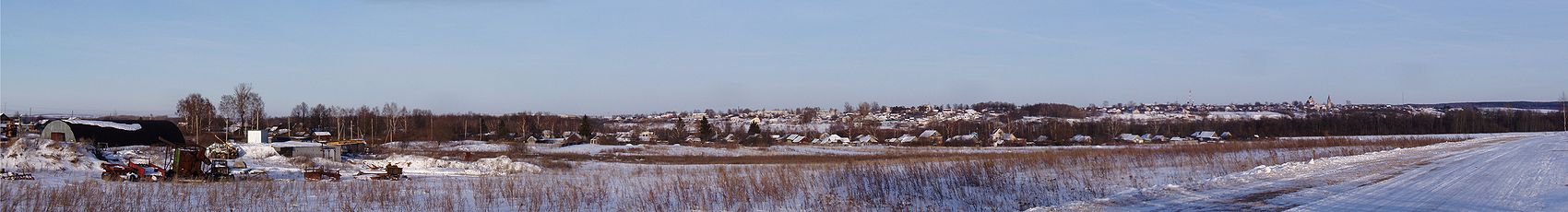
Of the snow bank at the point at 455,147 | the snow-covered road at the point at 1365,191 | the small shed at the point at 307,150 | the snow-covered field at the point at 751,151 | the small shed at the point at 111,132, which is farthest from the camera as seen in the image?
the snow bank at the point at 455,147

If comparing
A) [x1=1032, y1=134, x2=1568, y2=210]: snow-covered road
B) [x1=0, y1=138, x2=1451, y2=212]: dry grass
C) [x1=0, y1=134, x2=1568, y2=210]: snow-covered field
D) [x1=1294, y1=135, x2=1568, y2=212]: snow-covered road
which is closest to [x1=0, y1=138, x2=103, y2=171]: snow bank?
[x1=0, y1=134, x2=1568, y2=210]: snow-covered field

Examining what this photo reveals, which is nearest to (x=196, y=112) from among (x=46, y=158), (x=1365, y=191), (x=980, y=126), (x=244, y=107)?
(x=244, y=107)

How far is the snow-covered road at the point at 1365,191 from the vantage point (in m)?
11.3

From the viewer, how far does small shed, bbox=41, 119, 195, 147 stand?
52719mm

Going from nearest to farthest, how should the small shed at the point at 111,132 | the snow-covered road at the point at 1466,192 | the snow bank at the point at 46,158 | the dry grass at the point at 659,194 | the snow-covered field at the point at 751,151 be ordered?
the snow-covered road at the point at 1466,192, the dry grass at the point at 659,194, the snow bank at the point at 46,158, the small shed at the point at 111,132, the snow-covered field at the point at 751,151

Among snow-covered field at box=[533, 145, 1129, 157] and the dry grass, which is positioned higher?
the dry grass

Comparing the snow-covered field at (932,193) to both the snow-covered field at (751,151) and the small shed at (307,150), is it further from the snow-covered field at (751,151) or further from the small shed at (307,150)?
the snow-covered field at (751,151)

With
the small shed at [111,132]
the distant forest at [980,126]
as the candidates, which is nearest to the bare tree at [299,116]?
the distant forest at [980,126]

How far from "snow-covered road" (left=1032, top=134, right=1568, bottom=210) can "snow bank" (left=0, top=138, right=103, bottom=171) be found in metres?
22.3

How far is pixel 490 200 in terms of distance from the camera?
12.9m

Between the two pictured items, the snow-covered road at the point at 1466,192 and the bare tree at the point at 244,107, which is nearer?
the snow-covered road at the point at 1466,192

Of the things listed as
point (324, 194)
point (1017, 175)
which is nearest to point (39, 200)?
point (324, 194)

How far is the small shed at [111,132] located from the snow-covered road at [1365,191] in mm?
49918

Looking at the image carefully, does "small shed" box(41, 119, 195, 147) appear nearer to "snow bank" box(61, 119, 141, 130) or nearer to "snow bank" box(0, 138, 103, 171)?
"snow bank" box(61, 119, 141, 130)
